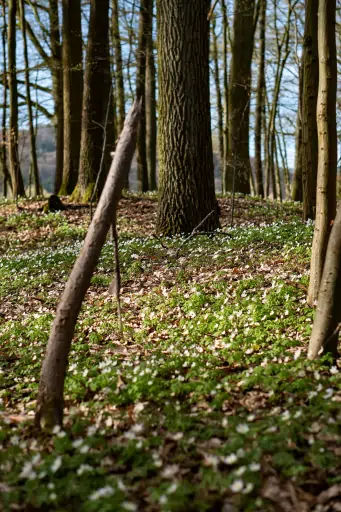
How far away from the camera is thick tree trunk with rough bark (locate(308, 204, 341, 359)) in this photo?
13.9 feet

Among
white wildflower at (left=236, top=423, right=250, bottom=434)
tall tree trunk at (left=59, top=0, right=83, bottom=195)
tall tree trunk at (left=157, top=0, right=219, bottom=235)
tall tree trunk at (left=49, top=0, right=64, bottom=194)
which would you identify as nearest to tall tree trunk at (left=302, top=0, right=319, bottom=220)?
tall tree trunk at (left=157, top=0, right=219, bottom=235)

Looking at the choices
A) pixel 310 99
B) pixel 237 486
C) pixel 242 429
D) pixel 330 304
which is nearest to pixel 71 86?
pixel 310 99

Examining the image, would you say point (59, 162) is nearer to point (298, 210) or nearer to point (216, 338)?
point (298, 210)

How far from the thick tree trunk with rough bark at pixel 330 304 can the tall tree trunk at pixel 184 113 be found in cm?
567

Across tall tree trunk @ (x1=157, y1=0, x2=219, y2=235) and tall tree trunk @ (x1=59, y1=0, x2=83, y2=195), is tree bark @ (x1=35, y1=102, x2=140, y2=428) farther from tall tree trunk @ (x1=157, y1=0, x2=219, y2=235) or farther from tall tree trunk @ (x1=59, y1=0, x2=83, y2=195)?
tall tree trunk @ (x1=59, y1=0, x2=83, y2=195)

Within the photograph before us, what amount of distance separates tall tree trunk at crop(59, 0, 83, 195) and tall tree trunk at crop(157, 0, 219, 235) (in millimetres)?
7468

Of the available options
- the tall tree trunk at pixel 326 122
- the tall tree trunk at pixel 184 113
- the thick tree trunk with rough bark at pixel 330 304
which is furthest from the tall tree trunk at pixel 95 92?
the thick tree trunk with rough bark at pixel 330 304

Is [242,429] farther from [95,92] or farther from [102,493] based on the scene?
[95,92]

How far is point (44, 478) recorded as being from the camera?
10.4 feet

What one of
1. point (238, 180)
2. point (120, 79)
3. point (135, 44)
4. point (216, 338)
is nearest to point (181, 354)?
point (216, 338)

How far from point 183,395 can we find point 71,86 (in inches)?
589

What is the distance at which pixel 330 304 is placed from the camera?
4.33m

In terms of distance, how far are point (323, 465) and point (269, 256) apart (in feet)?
16.5

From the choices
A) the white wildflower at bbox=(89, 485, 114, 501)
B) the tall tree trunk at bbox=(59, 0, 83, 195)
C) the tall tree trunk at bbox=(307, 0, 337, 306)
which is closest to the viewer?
the white wildflower at bbox=(89, 485, 114, 501)
